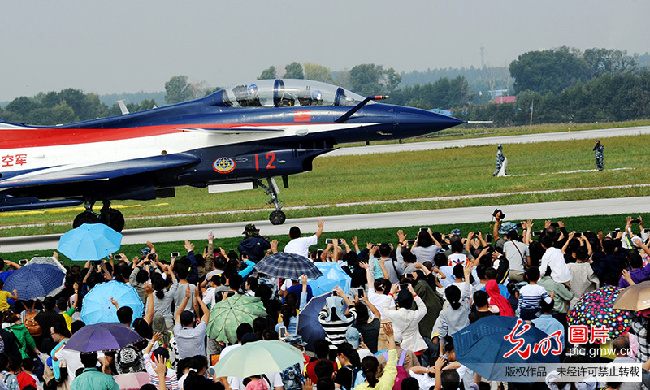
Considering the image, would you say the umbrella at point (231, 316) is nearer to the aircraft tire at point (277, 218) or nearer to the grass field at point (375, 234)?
the grass field at point (375, 234)

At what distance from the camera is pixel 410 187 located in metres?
41.1

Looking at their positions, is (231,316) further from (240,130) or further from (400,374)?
(240,130)

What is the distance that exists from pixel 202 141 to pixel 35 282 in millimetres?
13327

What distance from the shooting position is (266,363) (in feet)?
26.4

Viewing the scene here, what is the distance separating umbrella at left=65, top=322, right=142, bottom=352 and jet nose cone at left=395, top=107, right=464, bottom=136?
55.1ft

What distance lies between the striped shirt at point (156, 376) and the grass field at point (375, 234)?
1447cm

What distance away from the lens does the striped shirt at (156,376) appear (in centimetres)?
886

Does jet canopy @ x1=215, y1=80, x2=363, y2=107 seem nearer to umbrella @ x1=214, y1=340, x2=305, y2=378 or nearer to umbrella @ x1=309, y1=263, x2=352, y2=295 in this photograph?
umbrella @ x1=309, y1=263, x2=352, y2=295

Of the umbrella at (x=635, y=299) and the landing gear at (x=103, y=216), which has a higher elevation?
the umbrella at (x=635, y=299)

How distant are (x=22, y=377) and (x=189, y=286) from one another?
3.53 metres

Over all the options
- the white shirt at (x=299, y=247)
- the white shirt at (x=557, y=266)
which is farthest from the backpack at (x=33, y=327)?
the white shirt at (x=557, y=266)

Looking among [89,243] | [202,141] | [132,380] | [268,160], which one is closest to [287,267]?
[132,380]

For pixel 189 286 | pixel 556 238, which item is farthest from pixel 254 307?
pixel 556 238

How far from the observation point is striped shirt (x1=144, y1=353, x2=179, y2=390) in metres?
8.86
